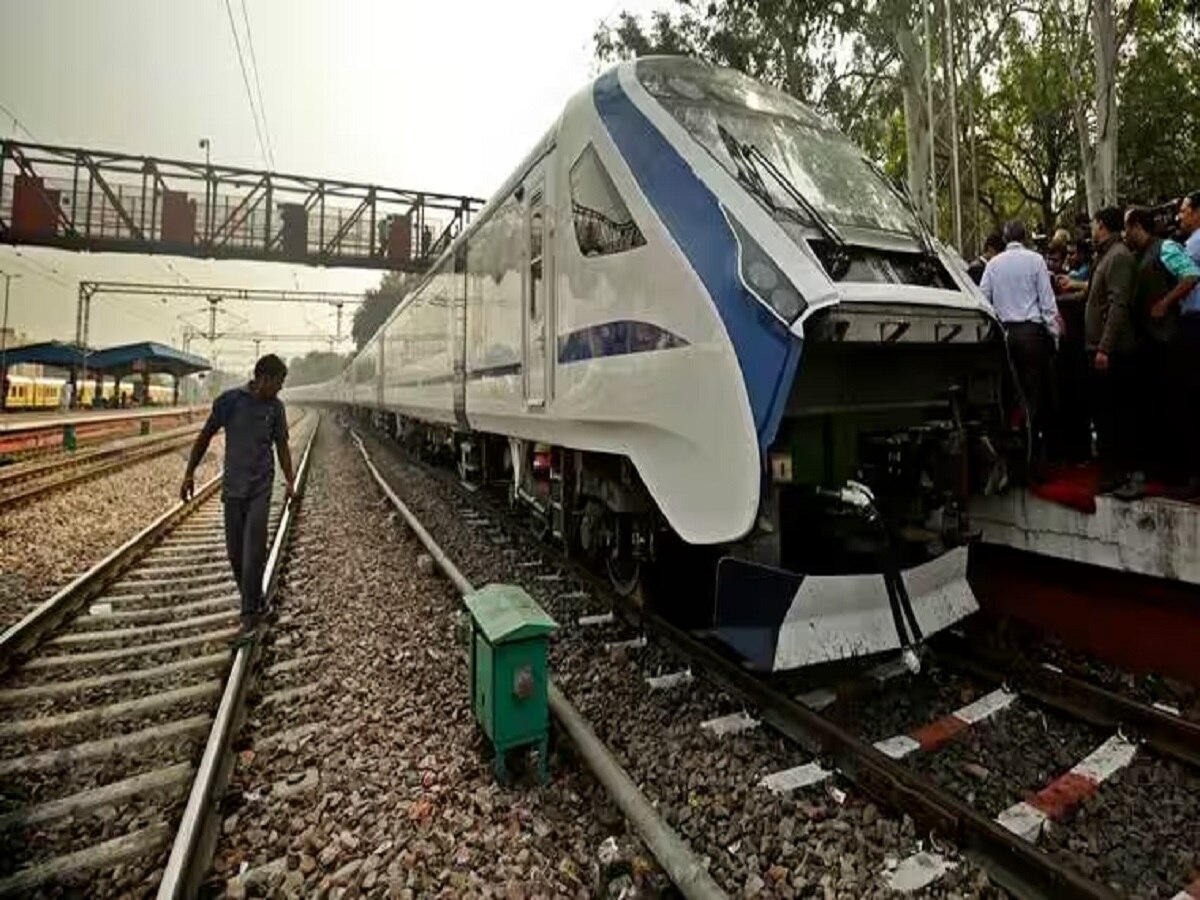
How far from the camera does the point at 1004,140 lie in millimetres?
22562

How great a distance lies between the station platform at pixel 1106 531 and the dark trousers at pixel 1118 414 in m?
0.48

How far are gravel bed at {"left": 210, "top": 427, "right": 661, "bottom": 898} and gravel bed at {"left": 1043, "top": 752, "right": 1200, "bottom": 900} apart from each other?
5.09 feet

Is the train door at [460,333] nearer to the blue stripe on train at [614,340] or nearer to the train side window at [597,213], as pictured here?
the blue stripe on train at [614,340]

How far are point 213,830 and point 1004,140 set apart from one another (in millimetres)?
26859

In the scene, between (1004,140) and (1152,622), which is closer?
(1152,622)

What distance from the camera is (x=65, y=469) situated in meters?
13.9

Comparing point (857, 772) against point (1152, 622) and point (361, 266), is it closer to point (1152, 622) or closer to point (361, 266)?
point (1152, 622)

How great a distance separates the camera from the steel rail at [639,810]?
220 cm

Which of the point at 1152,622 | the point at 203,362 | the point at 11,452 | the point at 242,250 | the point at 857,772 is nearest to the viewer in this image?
the point at 857,772

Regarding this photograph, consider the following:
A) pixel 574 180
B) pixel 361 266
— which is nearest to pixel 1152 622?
pixel 574 180

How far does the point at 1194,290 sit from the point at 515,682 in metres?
4.23

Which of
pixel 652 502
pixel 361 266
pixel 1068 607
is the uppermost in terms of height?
pixel 361 266

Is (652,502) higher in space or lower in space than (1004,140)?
lower

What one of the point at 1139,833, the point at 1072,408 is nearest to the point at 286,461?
the point at 1139,833
